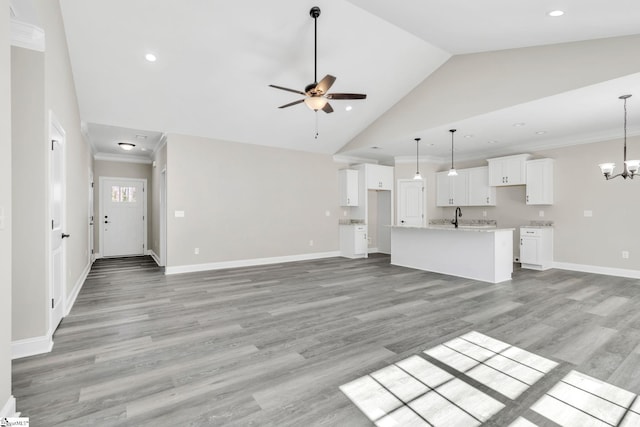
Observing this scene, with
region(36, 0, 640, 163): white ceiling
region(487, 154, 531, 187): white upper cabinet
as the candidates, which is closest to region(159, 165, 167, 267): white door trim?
region(36, 0, 640, 163): white ceiling

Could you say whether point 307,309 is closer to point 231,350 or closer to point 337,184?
point 231,350

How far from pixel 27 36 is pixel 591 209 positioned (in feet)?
28.9

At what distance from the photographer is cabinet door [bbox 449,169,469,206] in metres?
8.13

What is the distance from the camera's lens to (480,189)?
25.7ft

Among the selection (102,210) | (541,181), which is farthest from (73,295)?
A: (541,181)

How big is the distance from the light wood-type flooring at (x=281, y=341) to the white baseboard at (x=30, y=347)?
85 millimetres

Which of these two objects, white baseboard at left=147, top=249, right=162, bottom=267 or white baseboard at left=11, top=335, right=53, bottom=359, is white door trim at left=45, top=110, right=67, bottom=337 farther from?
white baseboard at left=147, top=249, right=162, bottom=267

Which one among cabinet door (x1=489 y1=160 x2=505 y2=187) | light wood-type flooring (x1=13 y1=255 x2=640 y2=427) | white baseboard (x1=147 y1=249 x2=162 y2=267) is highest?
cabinet door (x1=489 y1=160 x2=505 y2=187)

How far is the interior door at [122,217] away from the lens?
820 cm

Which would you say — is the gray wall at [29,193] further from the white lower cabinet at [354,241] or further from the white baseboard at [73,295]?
the white lower cabinet at [354,241]

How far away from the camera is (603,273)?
5973mm

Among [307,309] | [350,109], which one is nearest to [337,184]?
[350,109]

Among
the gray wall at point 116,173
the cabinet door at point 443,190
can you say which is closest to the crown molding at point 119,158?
the gray wall at point 116,173

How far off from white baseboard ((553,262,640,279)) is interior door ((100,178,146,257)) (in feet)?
34.2
